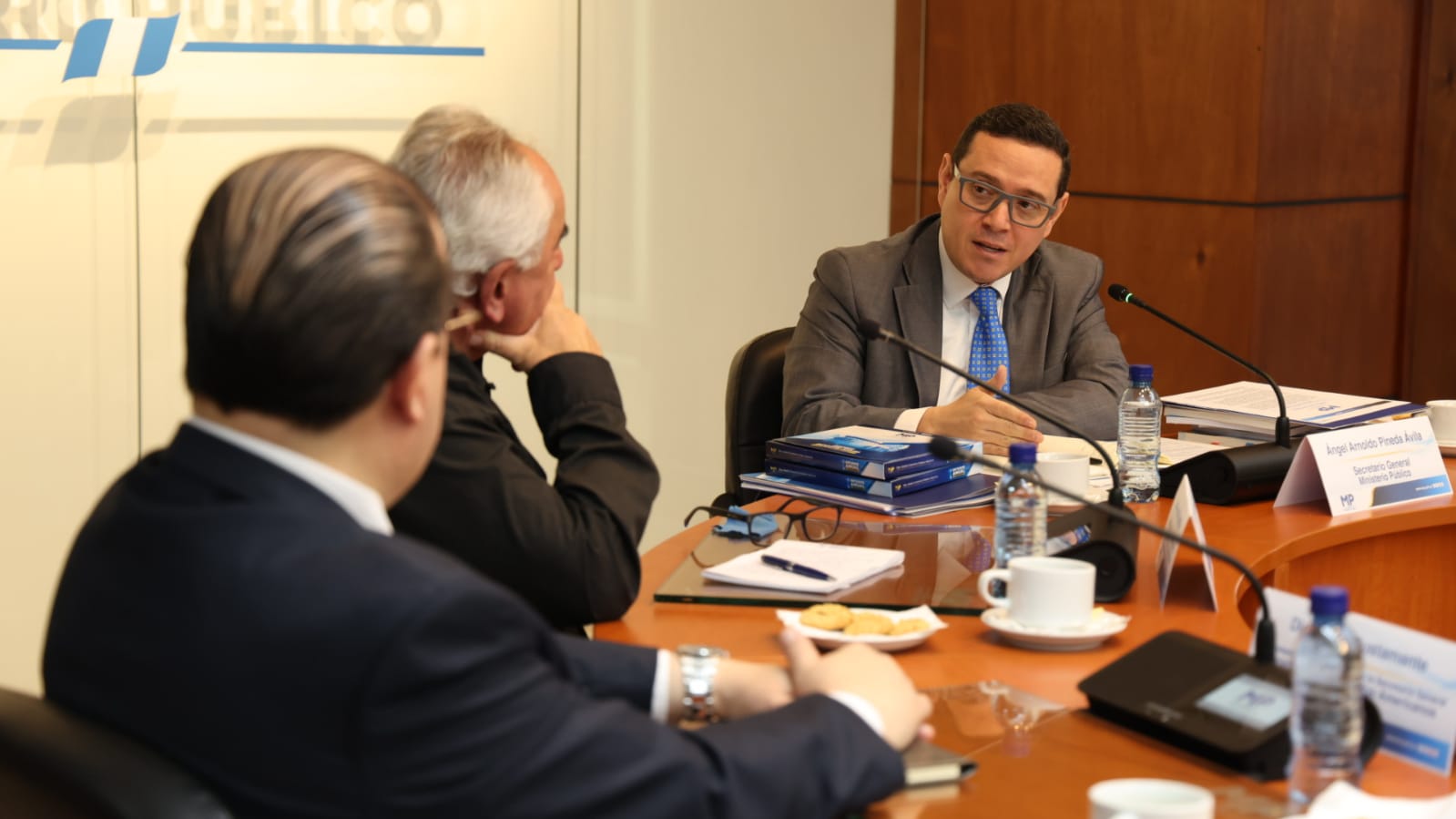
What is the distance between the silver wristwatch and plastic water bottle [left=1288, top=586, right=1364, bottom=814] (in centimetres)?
51

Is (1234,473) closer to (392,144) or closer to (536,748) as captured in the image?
(536,748)

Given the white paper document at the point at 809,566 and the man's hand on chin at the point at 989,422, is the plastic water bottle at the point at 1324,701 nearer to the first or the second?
the white paper document at the point at 809,566

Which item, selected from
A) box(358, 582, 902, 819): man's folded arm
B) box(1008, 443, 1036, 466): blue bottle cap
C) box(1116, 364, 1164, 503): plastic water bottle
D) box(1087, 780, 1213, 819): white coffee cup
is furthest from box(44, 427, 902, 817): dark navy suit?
box(1116, 364, 1164, 503): plastic water bottle

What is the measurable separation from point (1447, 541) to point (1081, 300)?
3.03 feet

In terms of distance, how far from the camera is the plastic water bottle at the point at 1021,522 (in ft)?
6.45

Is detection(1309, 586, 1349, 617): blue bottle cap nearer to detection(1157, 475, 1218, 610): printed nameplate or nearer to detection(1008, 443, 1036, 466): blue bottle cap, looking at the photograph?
detection(1157, 475, 1218, 610): printed nameplate

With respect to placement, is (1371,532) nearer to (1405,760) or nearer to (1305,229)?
(1405,760)

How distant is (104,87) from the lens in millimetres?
3369

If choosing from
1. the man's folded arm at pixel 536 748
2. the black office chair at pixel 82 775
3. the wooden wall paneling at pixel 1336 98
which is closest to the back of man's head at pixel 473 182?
the man's folded arm at pixel 536 748

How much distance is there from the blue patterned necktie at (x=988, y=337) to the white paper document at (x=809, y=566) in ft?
3.72

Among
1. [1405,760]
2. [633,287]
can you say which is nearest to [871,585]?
[1405,760]

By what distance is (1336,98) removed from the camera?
4285mm

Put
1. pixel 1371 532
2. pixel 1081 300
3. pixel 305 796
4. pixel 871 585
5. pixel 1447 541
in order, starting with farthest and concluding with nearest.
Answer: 1. pixel 1081 300
2. pixel 1447 541
3. pixel 1371 532
4. pixel 871 585
5. pixel 305 796

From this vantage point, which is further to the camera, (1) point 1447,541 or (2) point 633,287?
(2) point 633,287
